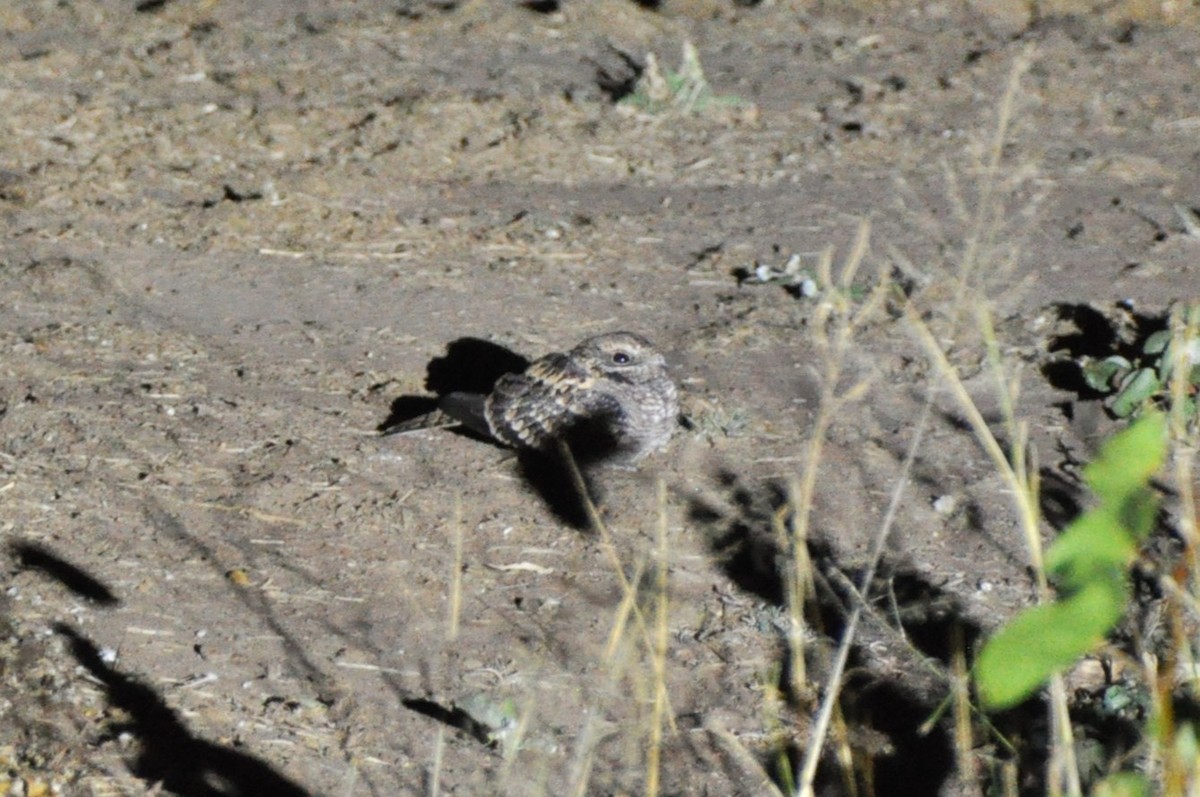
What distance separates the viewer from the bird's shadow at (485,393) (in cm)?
483

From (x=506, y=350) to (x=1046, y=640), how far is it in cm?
421

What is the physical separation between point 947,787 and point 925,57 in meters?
5.56

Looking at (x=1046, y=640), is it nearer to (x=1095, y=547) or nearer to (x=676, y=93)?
(x=1095, y=547)

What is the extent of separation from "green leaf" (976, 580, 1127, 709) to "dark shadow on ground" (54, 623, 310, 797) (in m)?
2.29

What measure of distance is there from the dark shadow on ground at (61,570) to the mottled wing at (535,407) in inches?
53.0

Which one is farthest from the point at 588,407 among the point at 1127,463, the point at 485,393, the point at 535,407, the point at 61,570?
the point at 1127,463

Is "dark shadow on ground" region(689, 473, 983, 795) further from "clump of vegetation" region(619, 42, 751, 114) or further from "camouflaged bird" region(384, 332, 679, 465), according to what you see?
"clump of vegetation" region(619, 42, 751, 114)

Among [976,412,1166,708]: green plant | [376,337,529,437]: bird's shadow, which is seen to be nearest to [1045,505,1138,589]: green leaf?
[976,412,1166,708]: green plant

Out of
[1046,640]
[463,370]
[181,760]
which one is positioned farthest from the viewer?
[463,370]

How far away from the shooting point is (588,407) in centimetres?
499

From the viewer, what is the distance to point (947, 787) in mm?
3582

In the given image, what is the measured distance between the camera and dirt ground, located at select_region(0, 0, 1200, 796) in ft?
12.3

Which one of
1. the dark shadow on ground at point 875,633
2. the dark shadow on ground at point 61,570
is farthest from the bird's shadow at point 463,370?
the dark shadow on ground at point 61,570

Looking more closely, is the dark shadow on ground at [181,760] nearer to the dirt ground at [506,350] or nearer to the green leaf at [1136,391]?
the dirt ground at [506,350]
